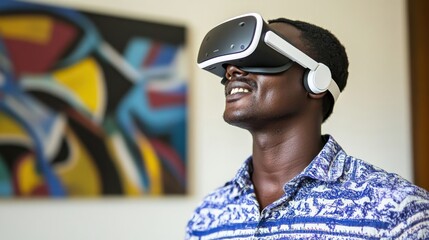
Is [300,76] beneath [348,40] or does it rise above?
beneath

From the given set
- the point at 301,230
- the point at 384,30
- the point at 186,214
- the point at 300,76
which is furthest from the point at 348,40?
the point at 301,230

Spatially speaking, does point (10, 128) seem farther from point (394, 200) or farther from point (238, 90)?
point (394, 200)

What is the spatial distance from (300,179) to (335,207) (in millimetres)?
84

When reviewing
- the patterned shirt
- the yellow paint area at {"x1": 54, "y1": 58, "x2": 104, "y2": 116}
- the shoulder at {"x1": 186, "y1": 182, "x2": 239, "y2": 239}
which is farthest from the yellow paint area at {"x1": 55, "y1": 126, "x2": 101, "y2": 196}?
the patterned shirt

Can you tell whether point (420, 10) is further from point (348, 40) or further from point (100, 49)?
point (100, 49)

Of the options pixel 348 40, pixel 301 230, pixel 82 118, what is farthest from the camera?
pixel 348 40

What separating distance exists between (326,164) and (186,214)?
105cm

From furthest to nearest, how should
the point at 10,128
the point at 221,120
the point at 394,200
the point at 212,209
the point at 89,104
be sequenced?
the point at 221,120 < the point at 89,104 < the point at 10,128 < the point at 212,209 < the point at 394,200

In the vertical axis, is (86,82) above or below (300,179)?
above

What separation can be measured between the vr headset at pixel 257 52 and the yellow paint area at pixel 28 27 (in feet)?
2.96

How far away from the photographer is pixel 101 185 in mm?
1927

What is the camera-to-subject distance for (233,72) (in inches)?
45.9

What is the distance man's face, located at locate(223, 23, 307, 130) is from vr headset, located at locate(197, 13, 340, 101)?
0.05 ft

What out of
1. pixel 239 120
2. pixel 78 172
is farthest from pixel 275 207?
pixel 78 172
